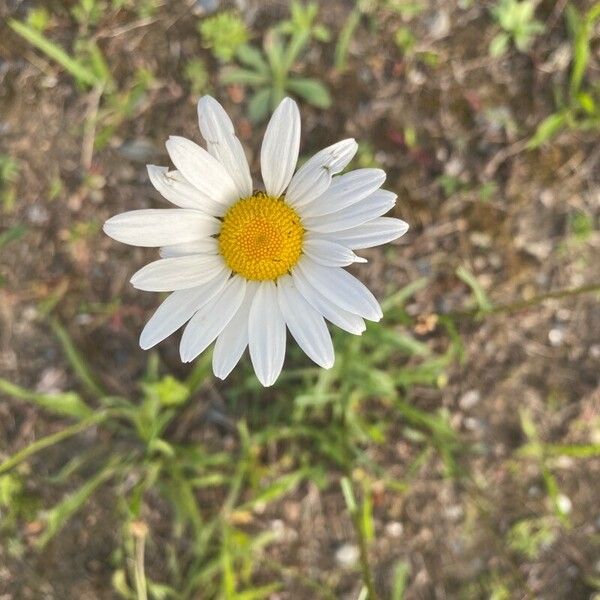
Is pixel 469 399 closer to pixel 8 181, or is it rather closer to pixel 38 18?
pixel 8 181

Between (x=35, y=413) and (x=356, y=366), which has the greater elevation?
(x=35, y=413)

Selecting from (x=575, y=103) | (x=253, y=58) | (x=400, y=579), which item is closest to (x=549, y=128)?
(x=575, y=103)

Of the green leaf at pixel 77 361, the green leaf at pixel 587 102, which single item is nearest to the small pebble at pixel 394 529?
the green leaf at pixel 77 361

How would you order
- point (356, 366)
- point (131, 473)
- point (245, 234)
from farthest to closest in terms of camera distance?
point (131, 473) < point (356, 366) < point (245, 234)

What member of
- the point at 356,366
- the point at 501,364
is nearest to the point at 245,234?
the point at 356,366

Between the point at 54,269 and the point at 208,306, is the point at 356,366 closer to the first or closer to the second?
the point at 208,306

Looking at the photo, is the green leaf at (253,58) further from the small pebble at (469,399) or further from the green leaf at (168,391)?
the small pebble at (469,399)
